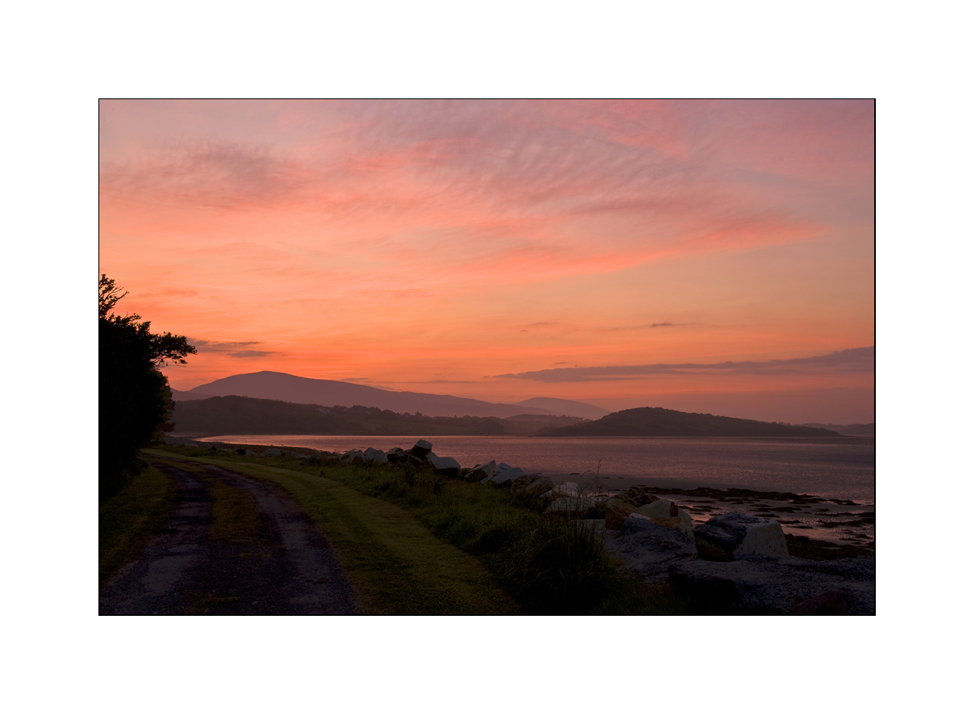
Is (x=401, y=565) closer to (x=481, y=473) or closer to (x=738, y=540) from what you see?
(x=738, y=540)

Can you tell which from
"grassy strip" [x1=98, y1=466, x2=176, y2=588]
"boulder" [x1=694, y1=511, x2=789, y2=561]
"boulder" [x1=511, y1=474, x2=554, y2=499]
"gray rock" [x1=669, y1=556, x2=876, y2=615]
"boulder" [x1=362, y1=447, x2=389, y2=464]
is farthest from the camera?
"boulder" [x1=362, y1=447, x2=389, y2=464]

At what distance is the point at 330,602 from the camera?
274 inches

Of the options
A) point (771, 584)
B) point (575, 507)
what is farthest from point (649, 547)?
point (771, 584)

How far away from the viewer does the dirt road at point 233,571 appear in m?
6.89

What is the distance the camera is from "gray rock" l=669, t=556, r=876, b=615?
621 centimetres

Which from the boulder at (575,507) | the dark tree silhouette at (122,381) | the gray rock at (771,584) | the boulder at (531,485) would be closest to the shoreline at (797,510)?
the boulder at (575,507)

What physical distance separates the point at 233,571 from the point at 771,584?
6922mm

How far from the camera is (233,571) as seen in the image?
26.6 feet

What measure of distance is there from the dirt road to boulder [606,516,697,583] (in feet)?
12.8

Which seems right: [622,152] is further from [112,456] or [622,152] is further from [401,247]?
[112,456]

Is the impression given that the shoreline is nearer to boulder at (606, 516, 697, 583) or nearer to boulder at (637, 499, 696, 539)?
boulder at (606, 516, 697, 583)

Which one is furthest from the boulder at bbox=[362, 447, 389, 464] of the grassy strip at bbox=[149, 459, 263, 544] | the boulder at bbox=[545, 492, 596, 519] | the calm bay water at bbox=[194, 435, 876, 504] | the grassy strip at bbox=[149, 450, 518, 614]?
the boulder at bbox=[545, 492, 596, 519]

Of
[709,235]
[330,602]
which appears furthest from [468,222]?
[330,602]

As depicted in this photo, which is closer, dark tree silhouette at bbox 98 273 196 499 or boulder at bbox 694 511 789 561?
boulder at bbox 694 511 789 561
